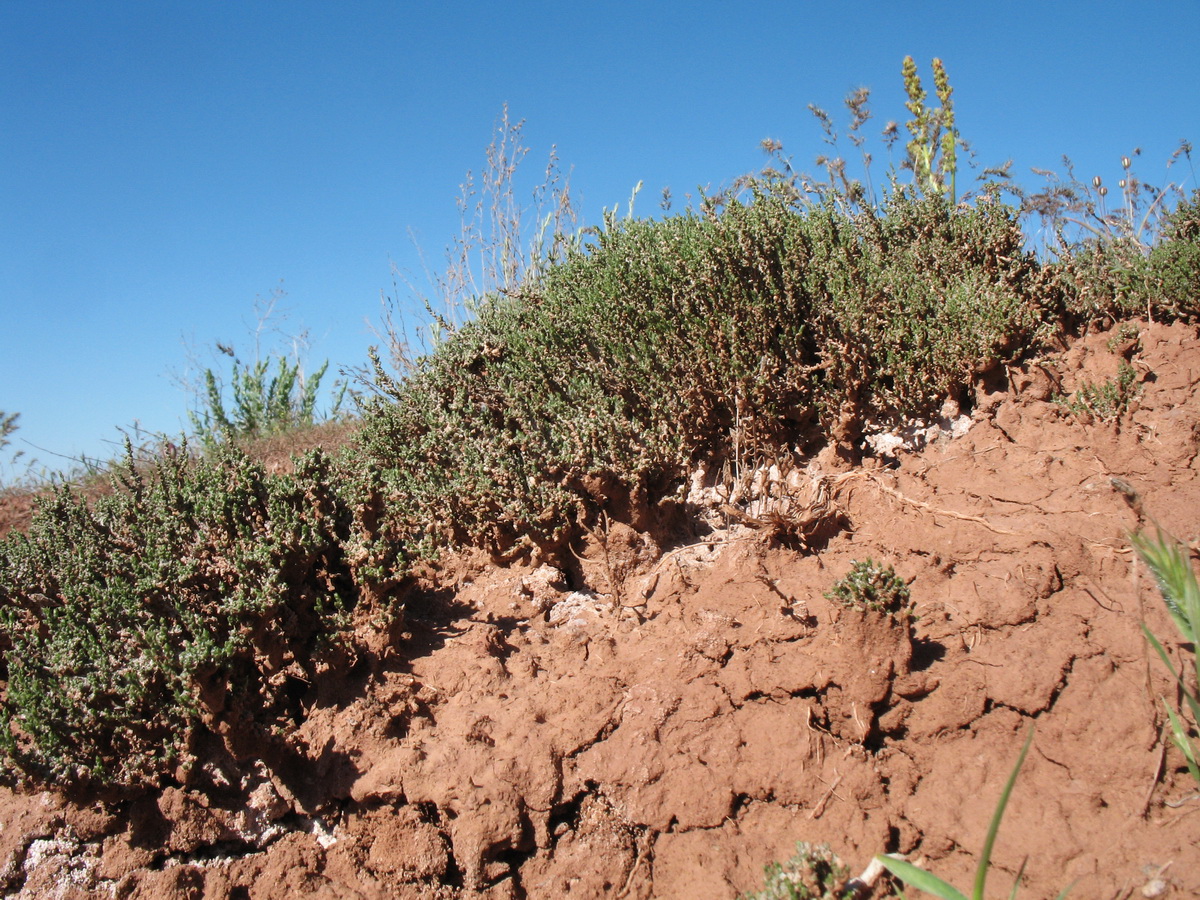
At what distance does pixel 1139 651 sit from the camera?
2.54m

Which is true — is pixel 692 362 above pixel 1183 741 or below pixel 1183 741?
above

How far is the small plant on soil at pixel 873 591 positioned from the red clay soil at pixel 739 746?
1.8 inches

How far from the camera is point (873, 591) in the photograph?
8.67 feet

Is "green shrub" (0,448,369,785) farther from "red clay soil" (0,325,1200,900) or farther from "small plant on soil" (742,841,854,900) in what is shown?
"small plant on soil" (742,841,854,900)

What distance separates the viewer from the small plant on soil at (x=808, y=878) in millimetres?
2139

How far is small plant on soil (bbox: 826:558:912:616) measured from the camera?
8.62 ft

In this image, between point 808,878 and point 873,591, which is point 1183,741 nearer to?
point 873,591

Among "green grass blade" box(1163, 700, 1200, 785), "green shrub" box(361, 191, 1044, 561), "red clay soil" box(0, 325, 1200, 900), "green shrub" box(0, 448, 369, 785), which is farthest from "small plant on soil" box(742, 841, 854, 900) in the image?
"green shrub" box(0, 448, 369, 785)

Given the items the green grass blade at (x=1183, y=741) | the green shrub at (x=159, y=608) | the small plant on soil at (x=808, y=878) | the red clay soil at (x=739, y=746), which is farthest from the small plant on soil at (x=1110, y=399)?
the green shrub at (x=159, y=608)

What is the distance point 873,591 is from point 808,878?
36.3 inches

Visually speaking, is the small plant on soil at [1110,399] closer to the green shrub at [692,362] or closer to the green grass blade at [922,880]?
the green shrub at [692,362]

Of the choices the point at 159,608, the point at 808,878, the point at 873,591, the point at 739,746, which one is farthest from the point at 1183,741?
the point at 159,608

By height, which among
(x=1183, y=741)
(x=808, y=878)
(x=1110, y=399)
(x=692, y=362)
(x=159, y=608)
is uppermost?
(x=692, y=362)

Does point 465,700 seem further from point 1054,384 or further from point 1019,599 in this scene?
point 1054,384
